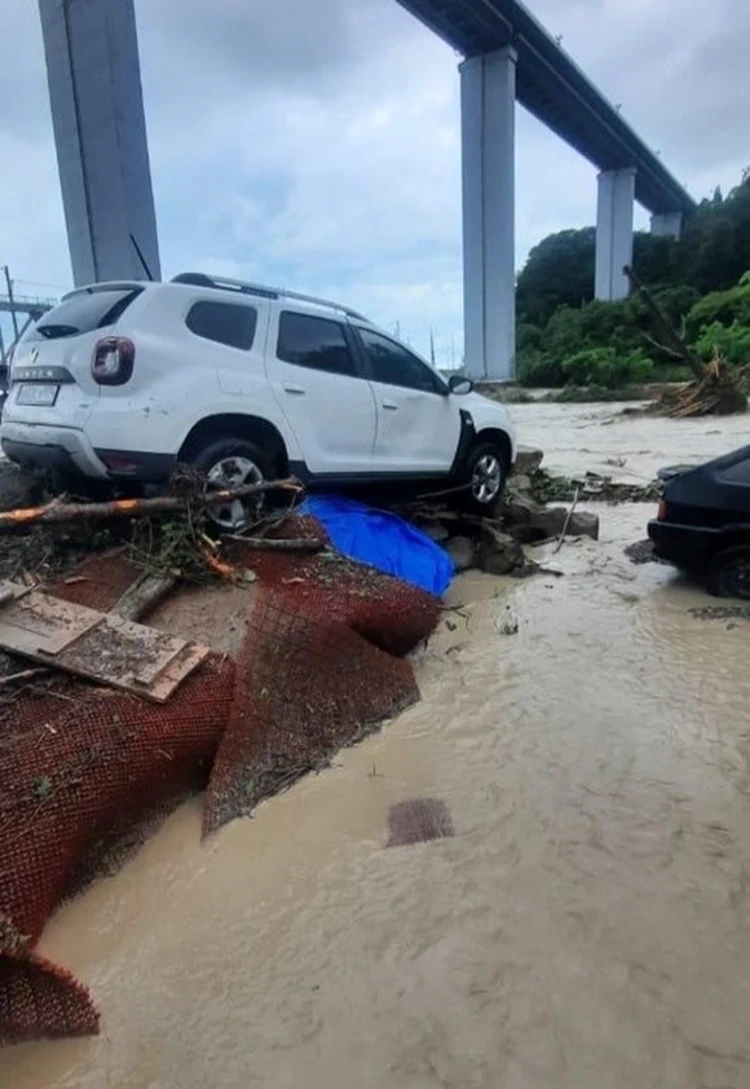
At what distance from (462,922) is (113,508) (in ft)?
10.2

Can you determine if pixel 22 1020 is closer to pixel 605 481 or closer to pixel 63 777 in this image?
pixel 63 777

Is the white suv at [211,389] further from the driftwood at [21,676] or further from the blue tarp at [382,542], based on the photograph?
the driftwood at [21,676]

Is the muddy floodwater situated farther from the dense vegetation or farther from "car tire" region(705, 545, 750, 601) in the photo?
the dense vegetation

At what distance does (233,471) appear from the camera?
5.18 m

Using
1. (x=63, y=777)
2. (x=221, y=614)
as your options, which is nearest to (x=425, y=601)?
(x=221, y=614)

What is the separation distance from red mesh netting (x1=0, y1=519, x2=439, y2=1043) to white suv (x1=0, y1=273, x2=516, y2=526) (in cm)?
75

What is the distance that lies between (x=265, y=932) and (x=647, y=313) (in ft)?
121

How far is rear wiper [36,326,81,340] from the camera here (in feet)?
16.1

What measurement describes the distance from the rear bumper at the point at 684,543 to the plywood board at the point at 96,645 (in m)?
4.03

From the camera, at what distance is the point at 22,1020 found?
7.33ft

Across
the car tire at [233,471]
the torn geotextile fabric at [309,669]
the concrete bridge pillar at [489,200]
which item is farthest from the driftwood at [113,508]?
the concrete bridge pillar at [489,200]

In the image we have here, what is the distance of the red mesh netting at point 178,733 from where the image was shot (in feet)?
8.18

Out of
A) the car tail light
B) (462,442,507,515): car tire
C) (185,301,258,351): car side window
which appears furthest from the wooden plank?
(462,442,507,515): car tire

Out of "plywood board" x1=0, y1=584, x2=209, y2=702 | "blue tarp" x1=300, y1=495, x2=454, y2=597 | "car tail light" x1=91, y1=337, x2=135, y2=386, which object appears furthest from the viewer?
"blue tarp" x1=300, y1=495, x2=454, y2=597
